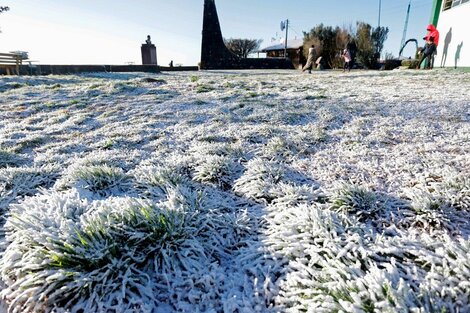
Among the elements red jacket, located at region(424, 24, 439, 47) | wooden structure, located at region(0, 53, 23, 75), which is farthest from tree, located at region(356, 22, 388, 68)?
wooden structure, located at region(0, 53, 23, 75)

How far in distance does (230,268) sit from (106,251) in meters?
0.87

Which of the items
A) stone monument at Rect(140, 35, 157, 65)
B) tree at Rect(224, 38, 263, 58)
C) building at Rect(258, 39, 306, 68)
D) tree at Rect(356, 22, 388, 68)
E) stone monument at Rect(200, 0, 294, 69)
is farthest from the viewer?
tree at Rect(224, 38, 263, 58)

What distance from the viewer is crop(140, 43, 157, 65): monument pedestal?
2472 centimetres

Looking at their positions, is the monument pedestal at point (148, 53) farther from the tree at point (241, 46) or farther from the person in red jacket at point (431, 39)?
the tree at point (241, 46)

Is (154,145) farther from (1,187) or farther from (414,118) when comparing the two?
(414,118)

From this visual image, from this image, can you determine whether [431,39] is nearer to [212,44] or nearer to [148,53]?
[212,44]

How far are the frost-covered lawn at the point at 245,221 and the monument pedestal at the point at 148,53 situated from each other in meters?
22.2

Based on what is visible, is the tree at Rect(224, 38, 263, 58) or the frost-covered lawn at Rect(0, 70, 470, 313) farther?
the tree at Rect(224, 38, 263, 58)

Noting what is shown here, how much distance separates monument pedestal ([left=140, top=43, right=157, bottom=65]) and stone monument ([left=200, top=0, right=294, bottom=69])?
4.45 metres

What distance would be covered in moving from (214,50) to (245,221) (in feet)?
84.5

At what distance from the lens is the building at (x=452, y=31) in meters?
11.7

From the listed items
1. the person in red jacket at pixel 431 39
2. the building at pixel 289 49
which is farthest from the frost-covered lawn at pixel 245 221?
the building at pixel 289 49

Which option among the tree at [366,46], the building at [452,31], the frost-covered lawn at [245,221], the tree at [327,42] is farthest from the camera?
the tree at [327,42]

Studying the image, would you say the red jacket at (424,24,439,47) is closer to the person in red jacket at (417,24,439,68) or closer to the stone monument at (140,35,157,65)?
the person in red jacket at (417,24,439,68)
